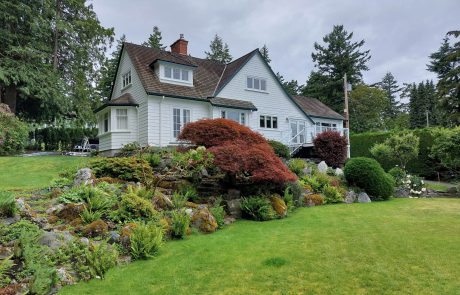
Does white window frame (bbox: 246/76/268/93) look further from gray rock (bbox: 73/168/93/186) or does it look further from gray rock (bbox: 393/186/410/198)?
gray rock (bbox: 73/168/93/186)

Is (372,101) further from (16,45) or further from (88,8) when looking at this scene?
(16,45)

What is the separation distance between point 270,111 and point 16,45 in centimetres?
1838

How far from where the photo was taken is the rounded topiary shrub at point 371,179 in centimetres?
1367

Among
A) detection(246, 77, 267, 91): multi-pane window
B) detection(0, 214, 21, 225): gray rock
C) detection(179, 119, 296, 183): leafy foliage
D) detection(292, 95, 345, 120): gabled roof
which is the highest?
detection(246, 77, 267, 91): multi-pane window

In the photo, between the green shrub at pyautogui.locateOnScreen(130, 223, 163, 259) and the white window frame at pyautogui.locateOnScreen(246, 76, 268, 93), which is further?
the white window frame at pyautogui.locateOnScreen(246, 76, 268, 93)

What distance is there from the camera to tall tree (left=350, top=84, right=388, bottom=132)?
4147cm

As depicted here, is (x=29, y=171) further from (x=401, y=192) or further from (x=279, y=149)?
(x=401, y=192)

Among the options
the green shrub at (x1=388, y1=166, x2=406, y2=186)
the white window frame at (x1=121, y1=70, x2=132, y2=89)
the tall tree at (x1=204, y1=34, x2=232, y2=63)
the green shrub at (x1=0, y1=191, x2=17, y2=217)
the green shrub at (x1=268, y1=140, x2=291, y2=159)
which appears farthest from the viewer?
the tall tree at (x1=204, y1=34, x2=232, y2=63)

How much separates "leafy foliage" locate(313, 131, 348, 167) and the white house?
2683 millimetres

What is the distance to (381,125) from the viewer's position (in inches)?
1838

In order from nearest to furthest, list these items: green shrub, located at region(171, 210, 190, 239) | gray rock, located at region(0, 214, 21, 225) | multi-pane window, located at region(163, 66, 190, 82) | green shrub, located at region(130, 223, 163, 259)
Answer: green shrub, located at region(130, 223, 163, 259) < gray rock, located at region(0, 214, 21, 225) < green shrub, located at region(171, 210, 190, 239) < multi-pane window, located at region(163, 66, 190, 82)

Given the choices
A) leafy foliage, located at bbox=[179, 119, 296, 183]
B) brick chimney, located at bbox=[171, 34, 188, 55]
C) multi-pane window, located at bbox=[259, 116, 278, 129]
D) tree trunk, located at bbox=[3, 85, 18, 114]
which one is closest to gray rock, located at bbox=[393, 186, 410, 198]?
leafy foliage, located at bbox=[179, 119, 296, 183]

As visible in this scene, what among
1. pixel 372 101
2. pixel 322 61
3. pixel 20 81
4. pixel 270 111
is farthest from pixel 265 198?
pixel 322 61

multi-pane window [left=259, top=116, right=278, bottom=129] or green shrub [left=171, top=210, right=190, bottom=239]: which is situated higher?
multi-pane window [left=259, top=116, right=278, bottom=129]
